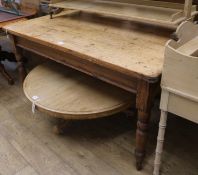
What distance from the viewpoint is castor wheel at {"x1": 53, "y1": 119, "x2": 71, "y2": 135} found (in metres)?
1.57

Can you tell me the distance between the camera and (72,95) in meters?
1.39

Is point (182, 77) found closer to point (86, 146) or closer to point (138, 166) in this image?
point (138, 166)

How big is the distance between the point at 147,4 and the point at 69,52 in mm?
597

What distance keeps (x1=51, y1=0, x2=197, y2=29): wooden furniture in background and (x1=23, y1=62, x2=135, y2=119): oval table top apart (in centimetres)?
43

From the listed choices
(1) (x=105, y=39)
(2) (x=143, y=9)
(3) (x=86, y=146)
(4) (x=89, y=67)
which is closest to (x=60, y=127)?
(3) (x=86, y=146)

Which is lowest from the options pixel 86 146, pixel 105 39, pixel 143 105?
pixel 86 146

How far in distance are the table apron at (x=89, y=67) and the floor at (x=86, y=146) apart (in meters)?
0.52

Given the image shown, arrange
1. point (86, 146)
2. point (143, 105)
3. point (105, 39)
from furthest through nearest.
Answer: point (86, 146) → point (105, 39) → point (143, 105)

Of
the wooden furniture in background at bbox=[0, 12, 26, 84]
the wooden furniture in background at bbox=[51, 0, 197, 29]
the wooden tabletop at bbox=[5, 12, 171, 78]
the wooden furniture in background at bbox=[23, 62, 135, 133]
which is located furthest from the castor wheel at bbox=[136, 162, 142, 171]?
the wooden furniture in background at bbox=[0, 12, 26, 84]

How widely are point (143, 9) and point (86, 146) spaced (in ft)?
2.95

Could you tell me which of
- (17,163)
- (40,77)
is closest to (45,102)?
(40,77)

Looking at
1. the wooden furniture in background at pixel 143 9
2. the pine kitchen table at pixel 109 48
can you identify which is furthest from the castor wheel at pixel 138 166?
the wooden furniture in background at pixel 143 9

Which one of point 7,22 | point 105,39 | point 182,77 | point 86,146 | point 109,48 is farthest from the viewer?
point 7,22

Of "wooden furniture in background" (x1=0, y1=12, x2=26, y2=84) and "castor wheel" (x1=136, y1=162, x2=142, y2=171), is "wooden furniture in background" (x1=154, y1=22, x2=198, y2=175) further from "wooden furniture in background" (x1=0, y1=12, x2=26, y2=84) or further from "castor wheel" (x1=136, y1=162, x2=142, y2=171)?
"wooden furniture in background" (x1=0, y1=12, x2=26, y2=84)
